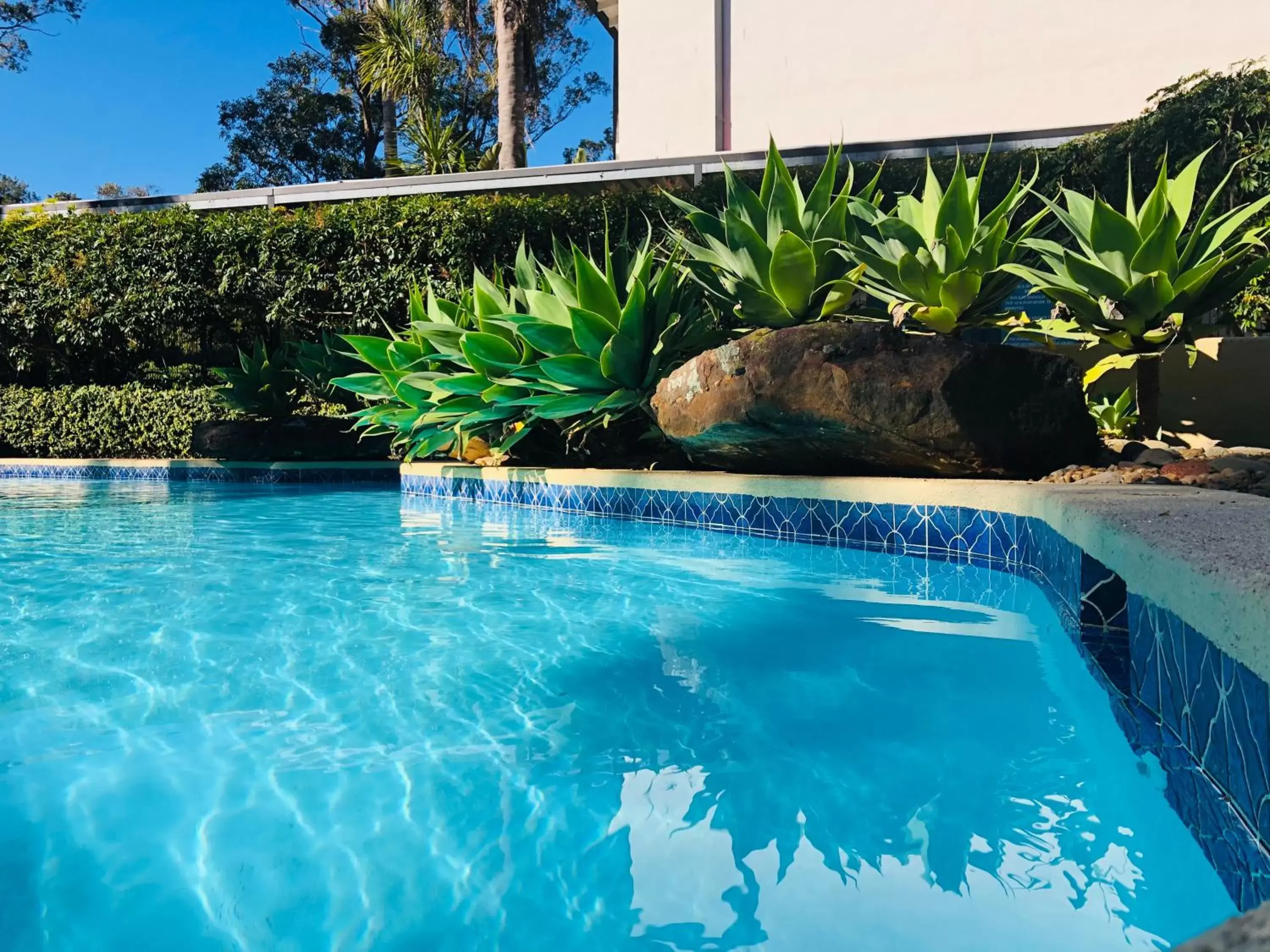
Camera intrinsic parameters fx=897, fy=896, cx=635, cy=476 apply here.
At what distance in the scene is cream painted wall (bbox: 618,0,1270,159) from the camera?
11508 millimetres

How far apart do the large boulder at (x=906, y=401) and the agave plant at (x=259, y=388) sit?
748 centimetres

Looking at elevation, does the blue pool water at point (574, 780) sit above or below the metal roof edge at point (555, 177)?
below

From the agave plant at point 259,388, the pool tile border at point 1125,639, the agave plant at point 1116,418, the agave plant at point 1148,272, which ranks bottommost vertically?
the pool tile border at point 1125,639

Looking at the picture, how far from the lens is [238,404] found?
35.6 ft

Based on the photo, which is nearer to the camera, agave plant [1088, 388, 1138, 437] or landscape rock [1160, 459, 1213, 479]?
landscape rock [1160, 459, 1213, 479]

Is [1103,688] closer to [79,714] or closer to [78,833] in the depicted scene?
[78,833]

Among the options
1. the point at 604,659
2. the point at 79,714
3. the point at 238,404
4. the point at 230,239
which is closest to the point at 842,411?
the point at 604,659

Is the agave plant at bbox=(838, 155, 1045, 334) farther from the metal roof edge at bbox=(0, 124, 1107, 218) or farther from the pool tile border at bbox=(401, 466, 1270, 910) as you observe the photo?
the metal roof edge at bbox=(0, 124, 1107, 218)

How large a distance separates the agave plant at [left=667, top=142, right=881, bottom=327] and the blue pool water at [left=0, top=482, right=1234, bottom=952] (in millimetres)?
2378

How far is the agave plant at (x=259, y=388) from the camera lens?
10.8 m

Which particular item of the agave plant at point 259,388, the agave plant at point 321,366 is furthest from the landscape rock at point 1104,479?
the agave plant at point 259,388

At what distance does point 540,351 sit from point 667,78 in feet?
31.7

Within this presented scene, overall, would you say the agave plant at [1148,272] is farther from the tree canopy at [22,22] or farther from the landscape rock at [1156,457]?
the tree canopy at [22,22]

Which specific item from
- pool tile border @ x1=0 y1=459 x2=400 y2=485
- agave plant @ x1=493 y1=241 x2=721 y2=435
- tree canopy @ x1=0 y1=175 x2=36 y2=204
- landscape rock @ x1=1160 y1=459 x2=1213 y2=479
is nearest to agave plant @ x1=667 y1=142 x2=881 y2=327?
agave plant @ x1=493 y1=241 x2=721 y2=435
